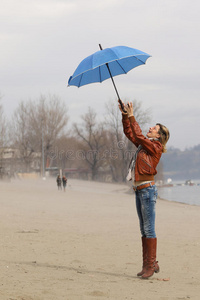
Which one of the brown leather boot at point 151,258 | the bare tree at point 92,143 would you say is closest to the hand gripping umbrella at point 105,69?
the brown leather boot at point 151,258

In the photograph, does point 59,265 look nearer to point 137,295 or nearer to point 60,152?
point 137,295

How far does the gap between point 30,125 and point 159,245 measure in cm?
7497

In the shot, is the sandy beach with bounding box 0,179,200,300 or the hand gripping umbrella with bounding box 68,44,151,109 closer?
the sandy beach with bounding box 0,179,200,300

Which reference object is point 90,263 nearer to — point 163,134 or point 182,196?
point 163,134

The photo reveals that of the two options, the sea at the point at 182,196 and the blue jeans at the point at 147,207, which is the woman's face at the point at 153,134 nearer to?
the blue jeans at the point at 147,207

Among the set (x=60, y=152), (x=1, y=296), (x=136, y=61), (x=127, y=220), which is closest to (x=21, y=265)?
(x=1, y=296)

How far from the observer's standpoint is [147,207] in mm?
6695

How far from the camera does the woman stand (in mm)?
6625

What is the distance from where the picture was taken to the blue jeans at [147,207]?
6.68 metres

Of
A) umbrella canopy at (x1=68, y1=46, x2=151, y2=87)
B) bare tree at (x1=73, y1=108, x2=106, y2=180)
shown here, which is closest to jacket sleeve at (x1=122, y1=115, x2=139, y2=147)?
umbrella canopy at (x1=68, y1=46, x2=151, y2=87)

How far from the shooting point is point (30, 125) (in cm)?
8438

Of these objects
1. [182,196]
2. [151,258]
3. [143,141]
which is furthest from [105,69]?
[182,196]

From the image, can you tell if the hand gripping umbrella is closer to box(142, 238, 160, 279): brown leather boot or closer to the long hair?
the long hair

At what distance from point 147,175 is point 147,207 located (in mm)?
410
